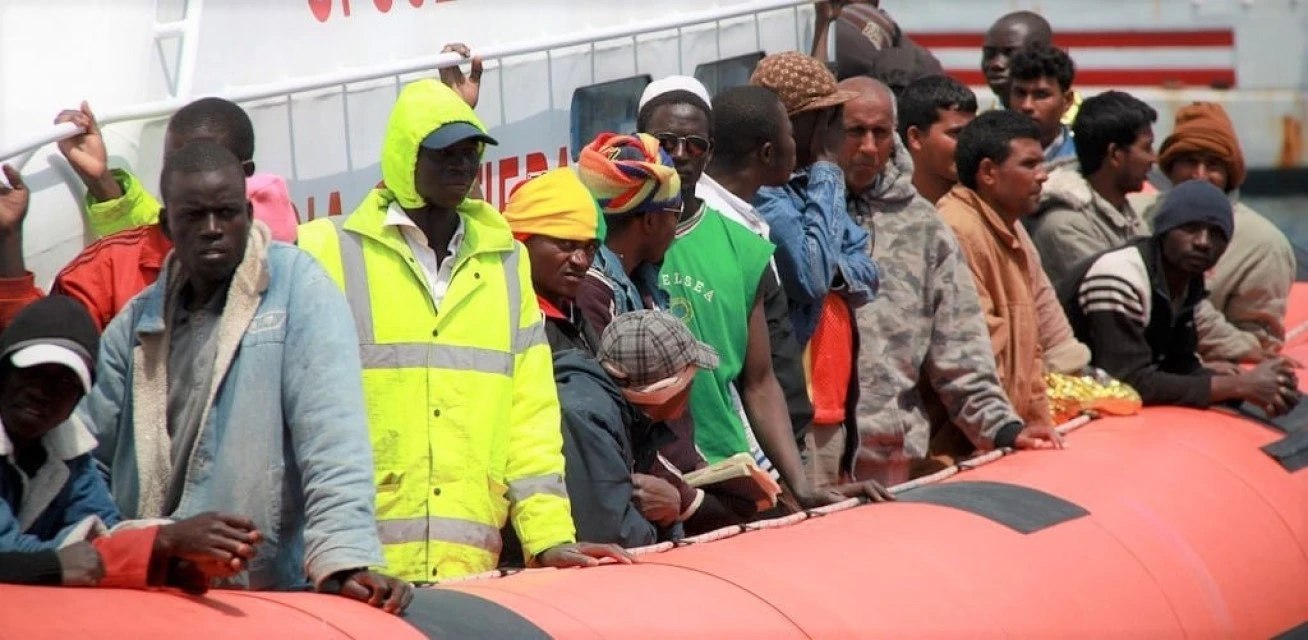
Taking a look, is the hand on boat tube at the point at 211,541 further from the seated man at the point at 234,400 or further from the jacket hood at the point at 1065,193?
the jacket hood at the point at 1065,193

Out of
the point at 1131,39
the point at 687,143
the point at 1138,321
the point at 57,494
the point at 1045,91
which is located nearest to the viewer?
the point at 57,494

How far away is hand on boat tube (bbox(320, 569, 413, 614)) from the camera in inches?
151

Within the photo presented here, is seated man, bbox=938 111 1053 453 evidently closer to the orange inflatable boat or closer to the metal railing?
the orange inflatable boat

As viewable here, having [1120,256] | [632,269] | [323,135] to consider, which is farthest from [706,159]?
[1120,256]

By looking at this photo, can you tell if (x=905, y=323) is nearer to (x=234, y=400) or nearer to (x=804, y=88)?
(x=804, y=88)

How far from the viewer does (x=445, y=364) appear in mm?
4344

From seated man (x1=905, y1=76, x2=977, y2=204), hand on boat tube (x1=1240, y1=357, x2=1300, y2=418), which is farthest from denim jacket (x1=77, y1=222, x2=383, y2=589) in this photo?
hand on boat tube (x1=1240, y1=357, x2=1300, y2=418)

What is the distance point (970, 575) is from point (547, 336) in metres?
1.26

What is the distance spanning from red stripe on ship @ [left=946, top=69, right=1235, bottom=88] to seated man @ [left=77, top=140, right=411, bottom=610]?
31.3ft

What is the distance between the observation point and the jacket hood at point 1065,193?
7355 mm

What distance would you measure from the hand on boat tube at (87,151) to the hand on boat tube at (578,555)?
1198 mm

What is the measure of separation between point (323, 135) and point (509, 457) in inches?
51.1

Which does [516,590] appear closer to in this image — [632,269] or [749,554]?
[749,554]

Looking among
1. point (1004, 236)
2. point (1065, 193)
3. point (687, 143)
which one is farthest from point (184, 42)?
point (1065, 193)
